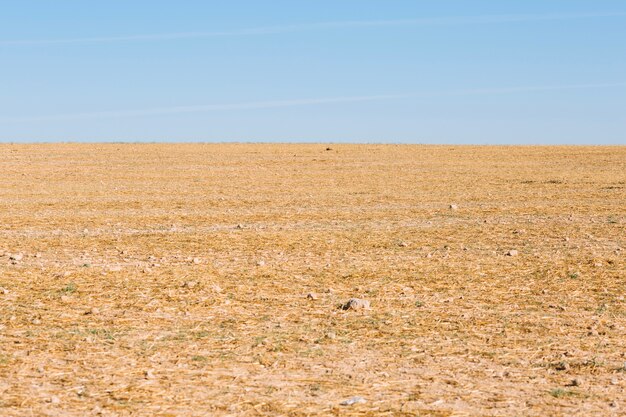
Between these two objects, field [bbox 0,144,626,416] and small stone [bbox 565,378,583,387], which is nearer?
field [bbox 0,144,626,416]

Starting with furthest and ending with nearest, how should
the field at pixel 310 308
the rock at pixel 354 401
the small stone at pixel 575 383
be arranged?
1. the small stone at pixel 575 383
2. the field at pixel 310 308
3. the rock at pixel 354 401

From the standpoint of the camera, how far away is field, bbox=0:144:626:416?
268 inches

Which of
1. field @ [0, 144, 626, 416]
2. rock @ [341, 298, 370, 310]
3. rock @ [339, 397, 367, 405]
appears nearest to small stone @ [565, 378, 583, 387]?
field @ [0, 144, 626, 416]

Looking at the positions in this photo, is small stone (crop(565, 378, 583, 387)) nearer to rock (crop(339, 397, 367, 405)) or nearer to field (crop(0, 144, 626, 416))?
field (crop(0, 144, 626, 416))

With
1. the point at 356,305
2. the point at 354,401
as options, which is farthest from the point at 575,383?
the point at 356,305

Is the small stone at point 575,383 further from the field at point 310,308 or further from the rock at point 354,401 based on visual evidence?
the rock at point 354,401

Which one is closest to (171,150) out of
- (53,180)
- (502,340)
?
(53,180)

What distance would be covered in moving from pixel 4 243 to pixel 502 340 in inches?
416

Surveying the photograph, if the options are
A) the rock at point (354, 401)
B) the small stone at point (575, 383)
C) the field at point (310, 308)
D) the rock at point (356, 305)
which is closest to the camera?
the rock at point (354, 401)

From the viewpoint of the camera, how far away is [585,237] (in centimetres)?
1691

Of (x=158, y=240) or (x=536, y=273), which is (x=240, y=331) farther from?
(x=158, y=240)

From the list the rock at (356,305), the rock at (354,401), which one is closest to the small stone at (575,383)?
the rock at (354,401)

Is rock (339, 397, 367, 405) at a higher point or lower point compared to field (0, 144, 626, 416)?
lower

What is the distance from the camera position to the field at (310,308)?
22.3 feet
